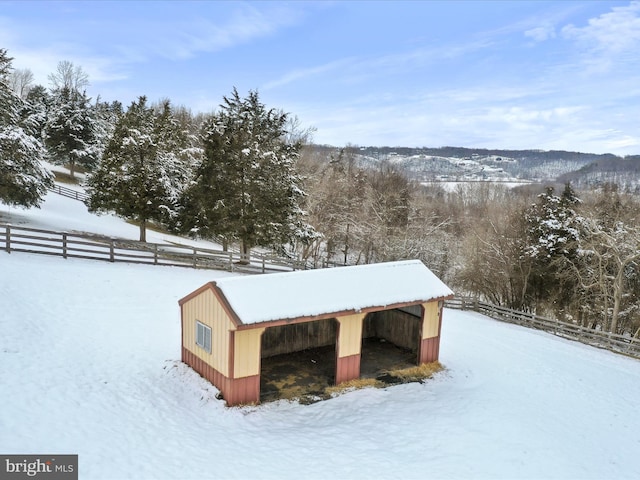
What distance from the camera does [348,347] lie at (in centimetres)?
1163

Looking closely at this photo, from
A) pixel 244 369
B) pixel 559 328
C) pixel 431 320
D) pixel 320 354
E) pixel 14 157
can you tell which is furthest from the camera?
pixel 14 157

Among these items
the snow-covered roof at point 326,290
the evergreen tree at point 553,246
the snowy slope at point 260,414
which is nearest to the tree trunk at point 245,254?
the snowy slope at point 260,414

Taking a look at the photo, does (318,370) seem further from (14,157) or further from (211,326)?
(14,157)

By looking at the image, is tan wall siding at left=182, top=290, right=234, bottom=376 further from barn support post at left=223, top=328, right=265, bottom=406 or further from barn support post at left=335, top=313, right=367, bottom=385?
barn support post at left=335, top=313, right=367, bottom=385

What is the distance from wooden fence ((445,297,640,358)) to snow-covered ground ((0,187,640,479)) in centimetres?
433

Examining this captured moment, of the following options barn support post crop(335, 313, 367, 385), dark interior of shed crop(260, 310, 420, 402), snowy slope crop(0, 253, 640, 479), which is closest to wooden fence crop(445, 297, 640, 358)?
snowy slope crop(0, 253, 640, 479)

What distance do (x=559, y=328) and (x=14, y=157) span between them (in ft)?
92.0

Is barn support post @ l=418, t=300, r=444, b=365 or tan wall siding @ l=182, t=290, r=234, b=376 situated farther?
barn support post @ l=418, t=300, r=444, b=365

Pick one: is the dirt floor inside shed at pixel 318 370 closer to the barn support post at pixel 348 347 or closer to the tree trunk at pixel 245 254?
the barn support post at pixel 348 347

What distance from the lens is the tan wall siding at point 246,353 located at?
9938 millimetres

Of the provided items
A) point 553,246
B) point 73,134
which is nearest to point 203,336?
point 553,246

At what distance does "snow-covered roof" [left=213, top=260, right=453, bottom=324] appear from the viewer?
34.0ft

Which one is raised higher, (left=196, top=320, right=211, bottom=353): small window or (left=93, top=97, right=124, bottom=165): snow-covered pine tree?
(left=93, top=97, right=124, bottom=165): snow-covered pine tree

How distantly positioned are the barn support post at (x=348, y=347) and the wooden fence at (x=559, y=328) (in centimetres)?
1290
